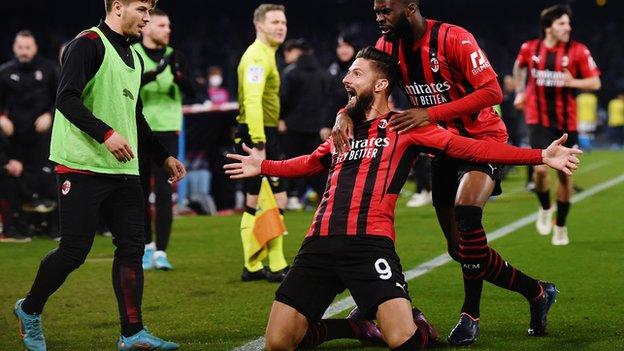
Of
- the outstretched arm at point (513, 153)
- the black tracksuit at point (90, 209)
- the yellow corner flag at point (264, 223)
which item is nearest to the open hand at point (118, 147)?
the black tracksuit at point (90, 209)

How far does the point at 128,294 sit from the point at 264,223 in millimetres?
2922

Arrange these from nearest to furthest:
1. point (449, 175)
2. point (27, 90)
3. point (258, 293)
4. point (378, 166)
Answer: point (378, 166), point (449, 175), point (258, 293), point (27, 90)

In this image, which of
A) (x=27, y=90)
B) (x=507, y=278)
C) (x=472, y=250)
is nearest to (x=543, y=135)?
(x=507, y=278)

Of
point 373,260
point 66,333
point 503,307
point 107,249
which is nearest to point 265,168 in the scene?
point 373,260

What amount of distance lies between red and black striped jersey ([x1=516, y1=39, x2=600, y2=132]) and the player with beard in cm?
474

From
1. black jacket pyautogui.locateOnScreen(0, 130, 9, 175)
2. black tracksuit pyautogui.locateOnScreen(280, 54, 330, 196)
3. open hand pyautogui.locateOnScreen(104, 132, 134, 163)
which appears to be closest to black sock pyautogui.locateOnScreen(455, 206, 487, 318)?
open hand pyautogui.locateOnScreen(104, 132, 134, 163)

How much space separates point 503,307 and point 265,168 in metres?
2.10

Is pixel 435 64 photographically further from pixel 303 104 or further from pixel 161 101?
pixel 303 104

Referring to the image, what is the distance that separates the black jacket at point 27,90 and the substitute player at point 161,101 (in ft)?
9.59

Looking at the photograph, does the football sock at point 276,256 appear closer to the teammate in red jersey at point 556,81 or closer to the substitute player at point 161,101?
the substitute player at point 161,101

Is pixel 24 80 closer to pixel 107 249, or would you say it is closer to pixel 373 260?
pixel 107 249

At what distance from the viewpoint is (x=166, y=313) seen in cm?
683

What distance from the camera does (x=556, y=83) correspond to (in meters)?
10.6

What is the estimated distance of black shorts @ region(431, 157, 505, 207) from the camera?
585 centimetres
